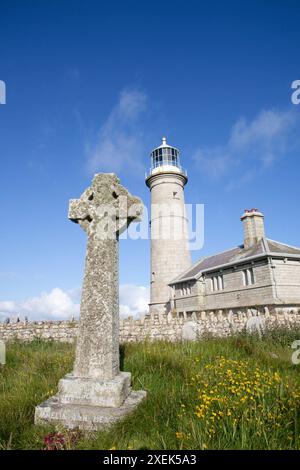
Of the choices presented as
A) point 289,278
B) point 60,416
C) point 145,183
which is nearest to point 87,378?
point 60,416

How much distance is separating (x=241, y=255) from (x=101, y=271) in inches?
753

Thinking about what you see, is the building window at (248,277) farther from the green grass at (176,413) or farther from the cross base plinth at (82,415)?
the cross base plinth at (82,415)

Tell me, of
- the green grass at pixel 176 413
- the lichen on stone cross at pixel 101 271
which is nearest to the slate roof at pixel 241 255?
the green grass at pixel 176 413

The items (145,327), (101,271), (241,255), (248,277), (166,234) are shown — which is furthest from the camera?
(166,234)

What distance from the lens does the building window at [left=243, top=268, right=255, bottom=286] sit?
1998cm

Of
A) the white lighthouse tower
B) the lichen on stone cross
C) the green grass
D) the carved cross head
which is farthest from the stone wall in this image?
the white lighthouse tower

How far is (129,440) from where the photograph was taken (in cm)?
271

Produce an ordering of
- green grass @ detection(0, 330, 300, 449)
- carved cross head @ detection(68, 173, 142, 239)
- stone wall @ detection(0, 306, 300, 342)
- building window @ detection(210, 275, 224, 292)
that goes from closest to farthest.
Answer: green grass @ detection(0, 330, 300, 449), carved cross head @ detection(68, 173, 142, 239), stone wall @ detection(0, 306, 300, 342), building window @ detection(210, 275, 224, 292)

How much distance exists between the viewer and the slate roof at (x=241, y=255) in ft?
62.5

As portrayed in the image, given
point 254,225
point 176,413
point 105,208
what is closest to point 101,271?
point 105,208

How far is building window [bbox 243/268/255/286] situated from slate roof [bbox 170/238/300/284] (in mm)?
903

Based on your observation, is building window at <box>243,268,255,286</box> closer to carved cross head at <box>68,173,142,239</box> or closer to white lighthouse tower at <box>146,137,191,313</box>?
white lighthouse tower at <box>146,137,191,313</box>

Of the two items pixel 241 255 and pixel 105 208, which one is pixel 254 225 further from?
pixel 105 208

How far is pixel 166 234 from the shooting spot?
89.7ft
